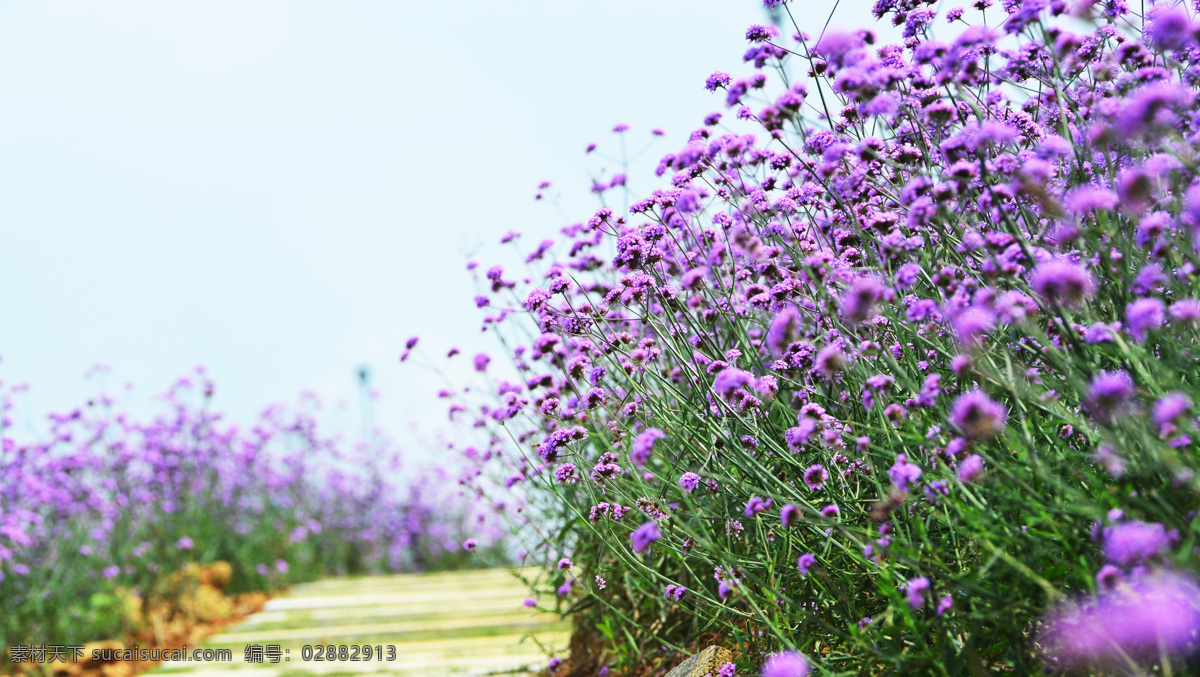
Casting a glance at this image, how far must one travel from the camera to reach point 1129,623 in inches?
62.4

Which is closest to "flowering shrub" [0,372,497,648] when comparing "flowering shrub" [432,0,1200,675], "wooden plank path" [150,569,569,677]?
"wooden plank path" [150,569,569,677]

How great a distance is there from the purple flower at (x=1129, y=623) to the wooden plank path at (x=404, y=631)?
244 centimetres

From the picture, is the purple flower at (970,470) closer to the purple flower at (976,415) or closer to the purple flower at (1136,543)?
the purple flower at (976,415)

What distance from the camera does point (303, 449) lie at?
370 inches

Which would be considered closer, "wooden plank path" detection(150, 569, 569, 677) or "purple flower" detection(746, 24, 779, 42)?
"purple flower" detection(746, 24, 779, 42)

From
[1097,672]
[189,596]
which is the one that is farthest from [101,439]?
[1097,672]

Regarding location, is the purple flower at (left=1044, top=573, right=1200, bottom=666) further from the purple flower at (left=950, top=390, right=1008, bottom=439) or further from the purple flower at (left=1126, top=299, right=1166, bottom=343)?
the purple flower at (left=1126, top=299, right=1166, bottom=343)

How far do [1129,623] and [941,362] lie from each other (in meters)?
1.04

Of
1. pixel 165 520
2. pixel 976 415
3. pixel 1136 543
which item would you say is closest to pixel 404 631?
pixel 165 520

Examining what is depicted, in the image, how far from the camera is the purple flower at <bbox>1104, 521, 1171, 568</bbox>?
152 centimetres

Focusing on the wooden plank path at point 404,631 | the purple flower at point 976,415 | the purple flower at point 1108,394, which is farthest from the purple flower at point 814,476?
the wooden plank path at point 404,631

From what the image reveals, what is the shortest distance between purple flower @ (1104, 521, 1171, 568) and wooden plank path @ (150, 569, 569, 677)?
2.76 m

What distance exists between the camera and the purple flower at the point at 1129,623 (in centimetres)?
150

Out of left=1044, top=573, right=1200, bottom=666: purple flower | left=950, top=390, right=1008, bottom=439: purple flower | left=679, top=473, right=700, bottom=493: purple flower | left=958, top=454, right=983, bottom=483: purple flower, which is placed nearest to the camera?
left=1044, top=573, right=1200, bottom=666: purple flower
